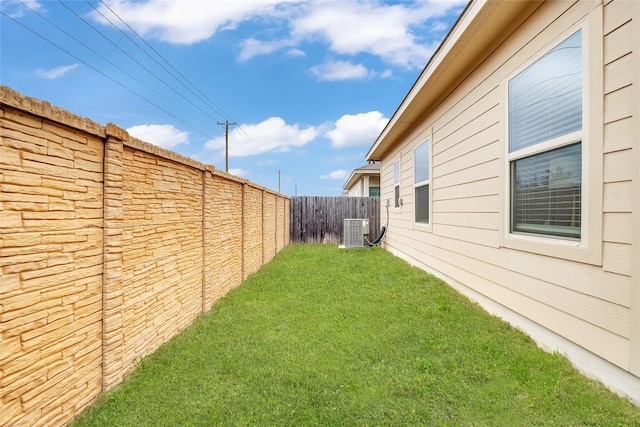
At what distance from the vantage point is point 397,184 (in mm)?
8438

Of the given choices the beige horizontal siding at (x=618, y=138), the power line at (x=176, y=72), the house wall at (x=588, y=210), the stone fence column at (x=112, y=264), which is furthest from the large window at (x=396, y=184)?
the power line at (x=176, y=72)

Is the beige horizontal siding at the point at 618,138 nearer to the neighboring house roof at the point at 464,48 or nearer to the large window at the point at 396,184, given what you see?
the neighboring house roof at the point at 464,48

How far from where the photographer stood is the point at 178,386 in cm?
224

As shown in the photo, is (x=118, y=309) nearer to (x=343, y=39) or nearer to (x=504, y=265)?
(x=504, y=265)

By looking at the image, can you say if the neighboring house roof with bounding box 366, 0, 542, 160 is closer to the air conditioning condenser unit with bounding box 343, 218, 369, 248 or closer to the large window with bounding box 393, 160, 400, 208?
the large window with bounding box 393, 160, 400, 208

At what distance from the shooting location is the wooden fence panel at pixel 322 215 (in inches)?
485

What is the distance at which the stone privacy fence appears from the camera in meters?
1.51

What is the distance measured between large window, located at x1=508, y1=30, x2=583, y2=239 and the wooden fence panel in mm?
9231

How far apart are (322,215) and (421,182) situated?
6595 mm

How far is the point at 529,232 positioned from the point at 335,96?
10061 millimetres

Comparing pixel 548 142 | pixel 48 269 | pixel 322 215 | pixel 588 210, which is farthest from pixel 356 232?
pixel 48 269

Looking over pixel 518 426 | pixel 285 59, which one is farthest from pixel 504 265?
pixel 285 59

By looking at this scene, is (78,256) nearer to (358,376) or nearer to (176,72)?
(358,376)

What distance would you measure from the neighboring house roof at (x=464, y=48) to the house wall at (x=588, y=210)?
0.36 ft
